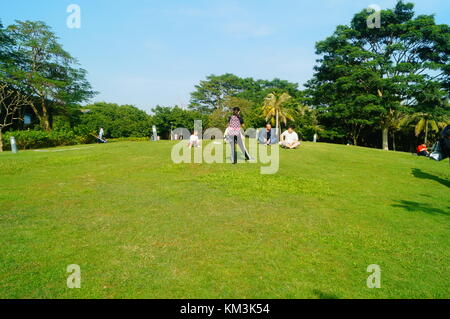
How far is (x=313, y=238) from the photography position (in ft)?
16.8

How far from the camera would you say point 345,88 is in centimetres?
3466

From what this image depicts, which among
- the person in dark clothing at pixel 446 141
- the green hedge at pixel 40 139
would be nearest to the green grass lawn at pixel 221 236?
the person in dark clothing at pixel 446 141

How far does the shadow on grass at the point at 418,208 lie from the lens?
278 inches

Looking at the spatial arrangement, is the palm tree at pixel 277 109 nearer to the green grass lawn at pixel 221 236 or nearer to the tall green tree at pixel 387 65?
the tall green tree at pixel 387 65

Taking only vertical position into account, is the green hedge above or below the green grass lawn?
above

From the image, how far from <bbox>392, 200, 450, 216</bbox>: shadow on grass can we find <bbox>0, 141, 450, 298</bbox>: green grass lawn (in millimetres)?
37

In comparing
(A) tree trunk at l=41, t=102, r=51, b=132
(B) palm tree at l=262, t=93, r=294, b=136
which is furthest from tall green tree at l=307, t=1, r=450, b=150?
(A) tree trunk at l=41, t=102, r=51, b=132

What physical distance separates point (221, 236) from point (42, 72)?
50078 mm

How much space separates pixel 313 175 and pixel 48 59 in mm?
48347

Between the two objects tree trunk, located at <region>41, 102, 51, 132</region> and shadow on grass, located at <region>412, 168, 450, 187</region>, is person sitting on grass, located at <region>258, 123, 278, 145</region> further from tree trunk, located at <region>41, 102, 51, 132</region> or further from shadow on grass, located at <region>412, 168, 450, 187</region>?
tree trunk, located at <region>41, 102, 51, 132</region>

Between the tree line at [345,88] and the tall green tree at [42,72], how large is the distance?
0.13 metres

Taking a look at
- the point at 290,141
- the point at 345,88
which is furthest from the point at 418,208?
the point at 345,88

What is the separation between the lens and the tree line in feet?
105

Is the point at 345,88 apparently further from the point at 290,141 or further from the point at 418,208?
the point at 418,208
